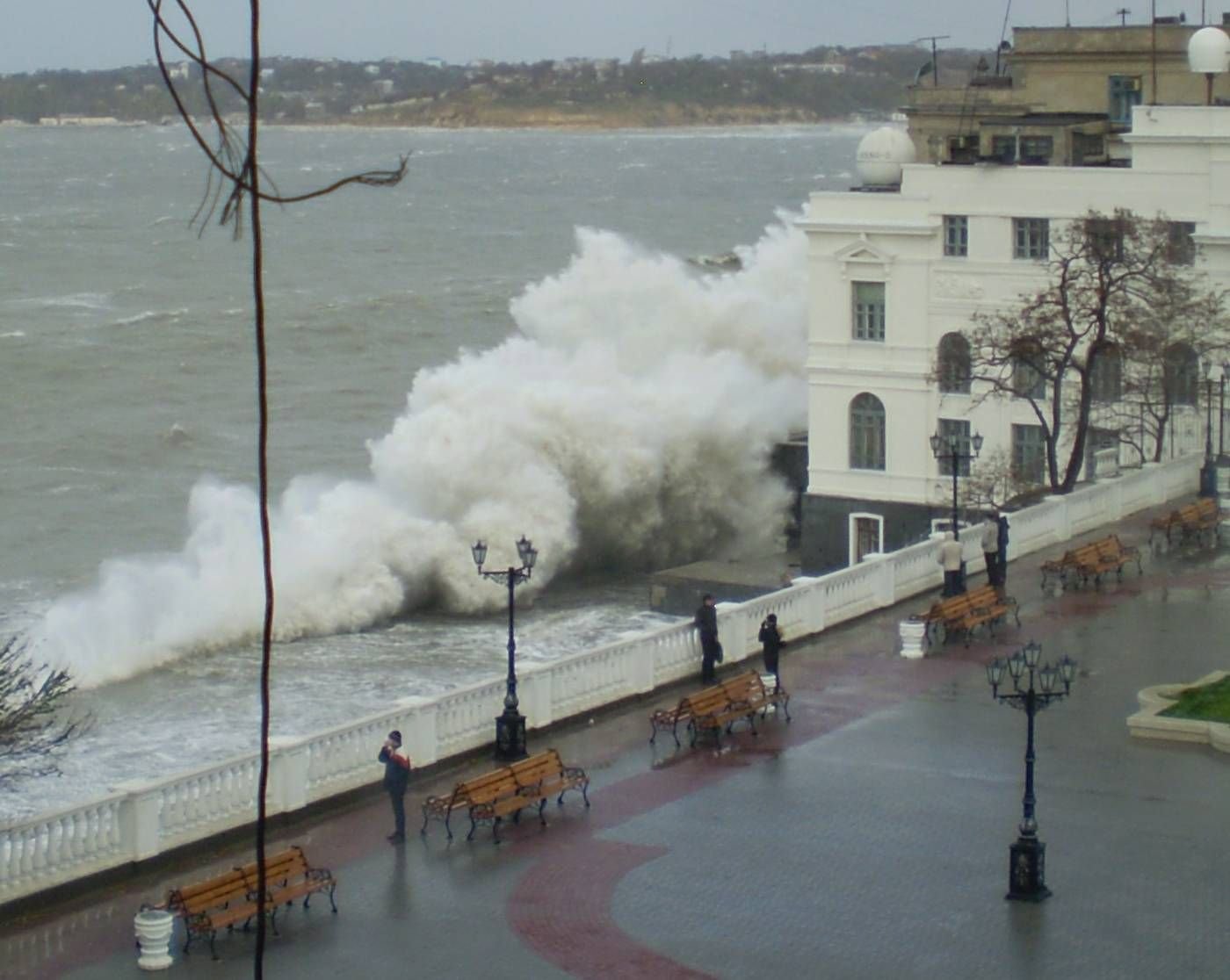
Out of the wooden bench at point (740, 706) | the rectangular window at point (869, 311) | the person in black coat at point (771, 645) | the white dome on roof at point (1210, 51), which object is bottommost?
the wooden bench at point (740, 706)

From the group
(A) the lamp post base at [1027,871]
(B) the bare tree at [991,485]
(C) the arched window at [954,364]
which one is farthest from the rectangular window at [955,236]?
(A) the lamp post base at [1027,871]

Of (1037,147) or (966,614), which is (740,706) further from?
(1037,147)

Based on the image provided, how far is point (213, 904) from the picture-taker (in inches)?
648

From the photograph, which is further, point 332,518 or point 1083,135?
point 332,518

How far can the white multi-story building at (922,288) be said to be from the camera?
42219 millimetres

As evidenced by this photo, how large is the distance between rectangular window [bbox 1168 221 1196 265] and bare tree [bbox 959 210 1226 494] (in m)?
0.03

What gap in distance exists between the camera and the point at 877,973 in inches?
612

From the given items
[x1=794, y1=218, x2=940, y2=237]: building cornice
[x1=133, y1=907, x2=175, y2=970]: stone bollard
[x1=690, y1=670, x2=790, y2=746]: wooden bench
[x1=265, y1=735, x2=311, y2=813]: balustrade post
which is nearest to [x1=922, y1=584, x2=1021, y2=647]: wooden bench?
[x1=690, y1=670, x2=790, y2=746]: wooden bench

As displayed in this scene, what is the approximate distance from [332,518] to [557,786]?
105ft

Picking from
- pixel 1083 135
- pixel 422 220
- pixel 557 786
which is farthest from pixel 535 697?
pixel 422 220

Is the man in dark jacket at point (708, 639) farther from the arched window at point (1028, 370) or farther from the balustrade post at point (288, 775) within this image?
the arched window at point (1028, 370)

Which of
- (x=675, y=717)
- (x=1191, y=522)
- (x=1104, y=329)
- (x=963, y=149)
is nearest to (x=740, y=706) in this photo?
(x=675, y=717)

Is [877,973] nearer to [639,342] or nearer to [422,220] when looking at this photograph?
[639,342]

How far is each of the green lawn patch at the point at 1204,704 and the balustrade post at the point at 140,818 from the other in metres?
9.51
